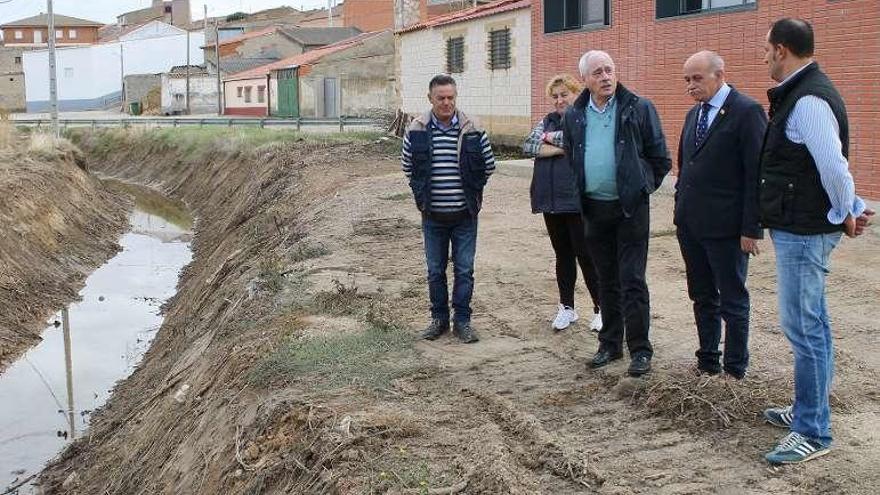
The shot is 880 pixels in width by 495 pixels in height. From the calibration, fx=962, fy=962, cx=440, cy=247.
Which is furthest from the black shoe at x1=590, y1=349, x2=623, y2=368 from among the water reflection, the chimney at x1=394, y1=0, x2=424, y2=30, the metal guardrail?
the chimney at x1=394, y1=0, x2=424, y2=30

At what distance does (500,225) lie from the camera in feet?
42.3

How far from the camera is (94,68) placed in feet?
228

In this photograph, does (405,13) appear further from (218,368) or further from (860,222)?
(860,222)

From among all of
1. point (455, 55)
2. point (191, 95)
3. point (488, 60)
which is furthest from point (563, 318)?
point (191, 95)

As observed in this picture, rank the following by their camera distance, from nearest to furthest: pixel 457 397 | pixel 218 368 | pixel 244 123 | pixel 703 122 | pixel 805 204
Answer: pixel 805 204 → pixel 703 122 → pixel 457 397 → pixel 218 368 → pixel 244 123

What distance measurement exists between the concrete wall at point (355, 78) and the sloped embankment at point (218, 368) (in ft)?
71.6

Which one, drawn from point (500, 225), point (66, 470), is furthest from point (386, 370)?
point (500, 225)

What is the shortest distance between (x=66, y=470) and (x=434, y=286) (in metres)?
4.00

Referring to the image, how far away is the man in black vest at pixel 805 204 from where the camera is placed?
172 inches

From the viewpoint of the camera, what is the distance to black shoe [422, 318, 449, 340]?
727cm

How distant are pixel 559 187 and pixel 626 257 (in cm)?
108

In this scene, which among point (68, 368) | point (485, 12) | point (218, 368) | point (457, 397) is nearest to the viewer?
point (457, 397)

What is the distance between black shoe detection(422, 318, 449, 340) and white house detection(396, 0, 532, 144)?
46.6 feet

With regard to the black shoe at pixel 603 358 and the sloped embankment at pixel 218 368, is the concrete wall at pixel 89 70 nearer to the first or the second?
the sloped embankment at pixel 218 368
